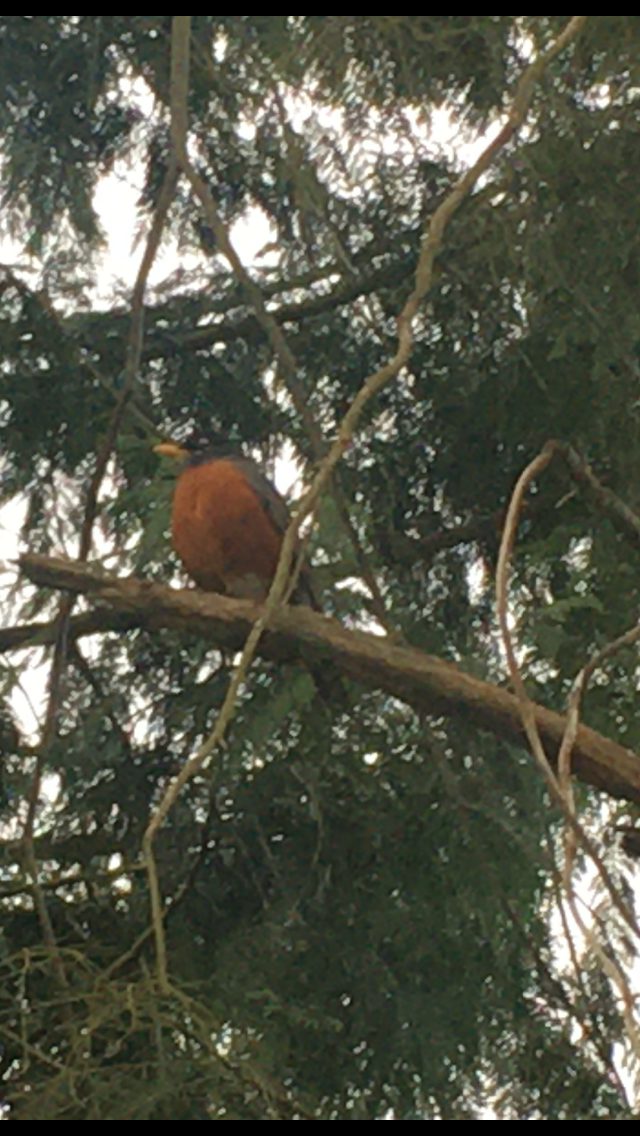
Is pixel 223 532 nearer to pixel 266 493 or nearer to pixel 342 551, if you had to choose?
pixel 266 493

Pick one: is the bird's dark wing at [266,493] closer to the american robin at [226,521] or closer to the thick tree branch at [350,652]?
the american robin at [226,521]

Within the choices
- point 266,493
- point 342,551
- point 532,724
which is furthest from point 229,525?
A: point 532,724

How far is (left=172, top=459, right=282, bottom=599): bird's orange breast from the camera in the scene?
12.3 feet

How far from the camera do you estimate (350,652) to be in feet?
10.2

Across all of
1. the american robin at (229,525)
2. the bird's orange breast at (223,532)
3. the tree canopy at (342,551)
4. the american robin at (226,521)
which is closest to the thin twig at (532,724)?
the tree canopy at (342,551)

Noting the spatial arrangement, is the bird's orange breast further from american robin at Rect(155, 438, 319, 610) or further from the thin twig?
the thin twig

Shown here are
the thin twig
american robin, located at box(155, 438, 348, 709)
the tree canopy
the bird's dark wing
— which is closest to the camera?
the thin twig

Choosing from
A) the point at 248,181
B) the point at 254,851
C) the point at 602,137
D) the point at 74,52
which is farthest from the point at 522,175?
the point at 254,851

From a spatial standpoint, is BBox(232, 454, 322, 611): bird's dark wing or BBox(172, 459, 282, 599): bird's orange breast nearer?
BBox(172, 459, 282, 599): bird's orange breast

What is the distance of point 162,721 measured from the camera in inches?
140

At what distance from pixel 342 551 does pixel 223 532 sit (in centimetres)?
59

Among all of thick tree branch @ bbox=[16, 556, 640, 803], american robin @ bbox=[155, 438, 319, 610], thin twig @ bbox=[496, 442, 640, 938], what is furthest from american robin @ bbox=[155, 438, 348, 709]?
thin twig @ bbox=[496, 442, 640, 938]

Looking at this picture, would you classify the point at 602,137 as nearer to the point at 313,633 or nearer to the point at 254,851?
the point at 313,633
